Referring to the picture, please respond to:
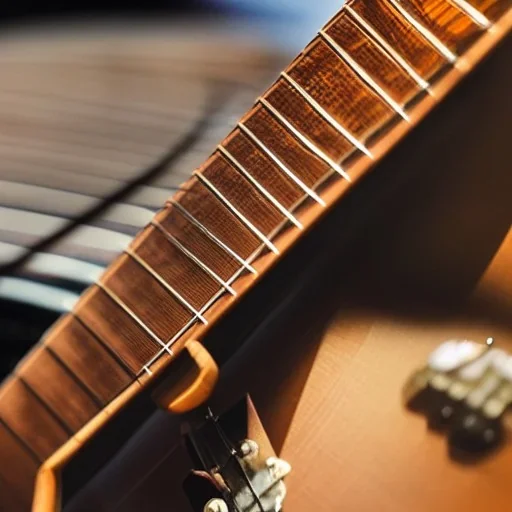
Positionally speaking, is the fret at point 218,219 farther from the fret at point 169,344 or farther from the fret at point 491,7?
the fret at point 491,7

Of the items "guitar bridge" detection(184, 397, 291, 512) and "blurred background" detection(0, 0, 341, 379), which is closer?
"guitar bridge" detection(184, 397, 291, 512)

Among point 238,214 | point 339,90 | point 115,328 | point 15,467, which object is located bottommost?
point 15,467

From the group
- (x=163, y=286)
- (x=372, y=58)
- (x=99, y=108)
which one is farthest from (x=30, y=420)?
(x=99, y=108)

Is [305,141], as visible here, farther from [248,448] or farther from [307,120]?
[248,448]

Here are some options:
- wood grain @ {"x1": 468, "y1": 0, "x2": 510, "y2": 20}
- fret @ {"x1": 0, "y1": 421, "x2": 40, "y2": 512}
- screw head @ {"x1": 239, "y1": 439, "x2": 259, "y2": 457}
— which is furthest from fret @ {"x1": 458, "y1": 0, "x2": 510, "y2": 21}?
fret @ {"x1": 0, "y1": 421, "x2": 40, "y2": 512}

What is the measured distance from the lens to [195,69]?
86cm

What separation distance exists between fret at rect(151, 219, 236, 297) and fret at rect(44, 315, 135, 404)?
0.28 ft

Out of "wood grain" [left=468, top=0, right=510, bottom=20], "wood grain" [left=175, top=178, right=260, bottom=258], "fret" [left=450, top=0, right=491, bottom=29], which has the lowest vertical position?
"wood grain" [left=175, top=178, right=260, bottom=258]

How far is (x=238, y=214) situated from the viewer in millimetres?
472

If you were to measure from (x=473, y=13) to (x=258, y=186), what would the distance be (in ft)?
0.59

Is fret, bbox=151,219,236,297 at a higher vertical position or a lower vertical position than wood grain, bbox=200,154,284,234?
lower

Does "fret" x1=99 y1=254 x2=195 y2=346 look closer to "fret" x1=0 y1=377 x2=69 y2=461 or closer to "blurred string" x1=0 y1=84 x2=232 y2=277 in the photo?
"fret" x1=0 y1=377 x2=69 y2=461

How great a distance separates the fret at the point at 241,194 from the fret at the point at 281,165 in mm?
23

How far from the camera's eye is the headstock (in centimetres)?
45
